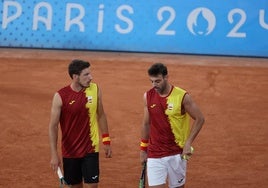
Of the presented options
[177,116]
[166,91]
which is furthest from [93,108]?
[177,116]

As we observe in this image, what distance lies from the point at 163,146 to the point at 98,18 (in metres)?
13.8

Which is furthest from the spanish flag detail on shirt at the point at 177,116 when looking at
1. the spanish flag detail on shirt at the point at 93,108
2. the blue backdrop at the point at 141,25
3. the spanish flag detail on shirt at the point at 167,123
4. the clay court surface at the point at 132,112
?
the blue backdrop at the point at 141,25

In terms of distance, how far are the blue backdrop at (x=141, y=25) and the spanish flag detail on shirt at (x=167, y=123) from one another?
13.3 meters

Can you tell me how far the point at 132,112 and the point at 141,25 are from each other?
21.9 ft

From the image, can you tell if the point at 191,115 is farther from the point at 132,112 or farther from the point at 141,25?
the point at 141,25

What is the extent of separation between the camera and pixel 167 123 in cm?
848

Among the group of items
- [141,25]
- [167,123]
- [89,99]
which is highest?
[141,25]

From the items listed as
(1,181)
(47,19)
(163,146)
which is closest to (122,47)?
(47,19)

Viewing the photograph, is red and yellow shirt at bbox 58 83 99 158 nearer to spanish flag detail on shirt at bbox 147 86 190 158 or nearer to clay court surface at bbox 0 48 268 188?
spanish flag detail on shirt at bbox 147 86 190 158

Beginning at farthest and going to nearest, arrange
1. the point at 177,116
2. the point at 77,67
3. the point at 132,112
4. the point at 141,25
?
the point at 141,25 → the point at 132,112 → the point at 177,116 → the point at 77,67

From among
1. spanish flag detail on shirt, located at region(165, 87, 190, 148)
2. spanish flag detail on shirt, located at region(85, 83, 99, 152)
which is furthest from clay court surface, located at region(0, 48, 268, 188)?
spanish flag detail on shirt, located at region(165, 87, 190, 148)

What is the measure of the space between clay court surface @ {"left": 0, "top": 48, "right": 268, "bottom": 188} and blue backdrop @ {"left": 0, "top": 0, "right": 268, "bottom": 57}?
1.27ft

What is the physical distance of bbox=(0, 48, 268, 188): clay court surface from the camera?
11.6m

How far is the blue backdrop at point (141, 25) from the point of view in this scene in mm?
21516
